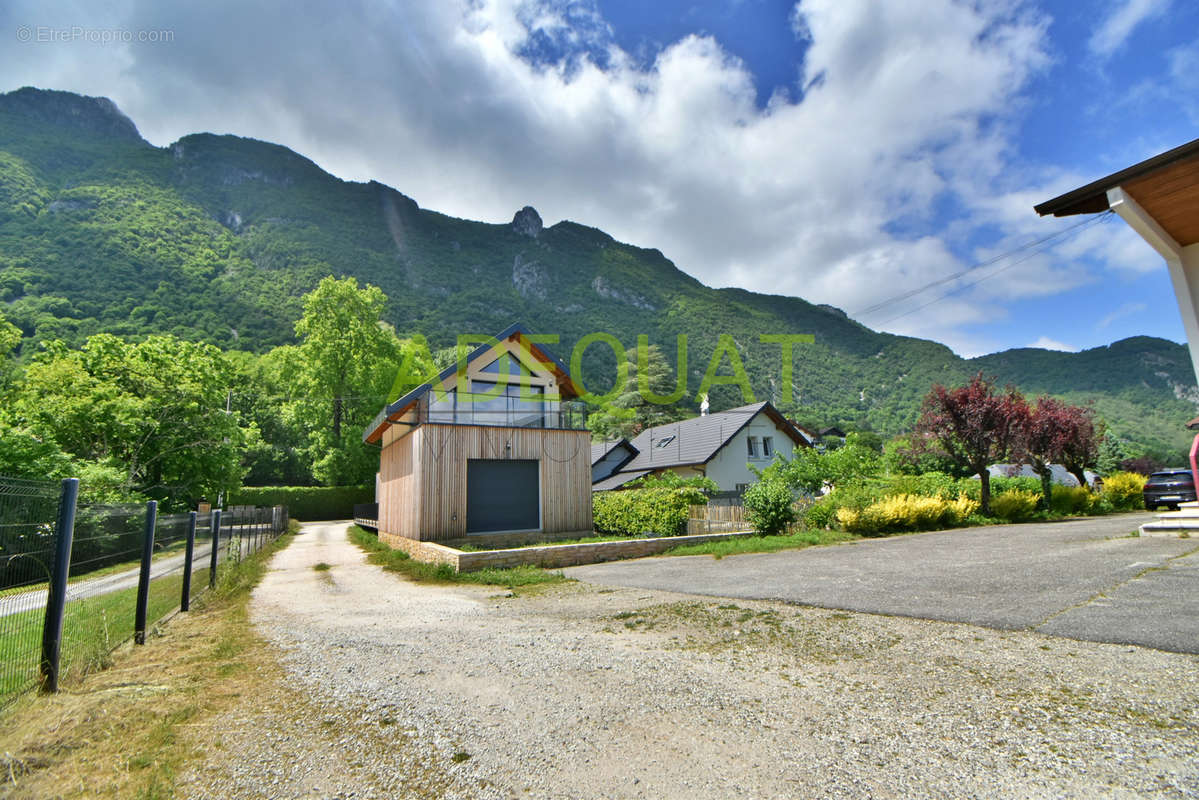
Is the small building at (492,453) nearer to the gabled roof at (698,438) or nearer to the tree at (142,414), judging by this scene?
the tree at (142,414)

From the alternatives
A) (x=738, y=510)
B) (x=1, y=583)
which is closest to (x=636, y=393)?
(x=738, y=510)

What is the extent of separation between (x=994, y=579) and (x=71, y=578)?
10.2 meters

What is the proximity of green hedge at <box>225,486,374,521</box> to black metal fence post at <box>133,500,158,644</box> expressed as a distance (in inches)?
1355

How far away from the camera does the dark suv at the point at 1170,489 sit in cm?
1591

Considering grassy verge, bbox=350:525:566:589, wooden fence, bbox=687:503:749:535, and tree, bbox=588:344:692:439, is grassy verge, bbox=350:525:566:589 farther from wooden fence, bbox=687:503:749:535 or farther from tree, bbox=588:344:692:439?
tree, bbox=588:344:692:439

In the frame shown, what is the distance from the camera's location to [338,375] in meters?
34.8

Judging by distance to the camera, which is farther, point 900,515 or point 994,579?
point 900,515

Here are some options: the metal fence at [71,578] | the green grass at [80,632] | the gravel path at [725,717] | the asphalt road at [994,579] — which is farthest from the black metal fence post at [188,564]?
the asphalt road at [994,579]

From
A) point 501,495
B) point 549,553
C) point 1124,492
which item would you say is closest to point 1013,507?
point 1124,492

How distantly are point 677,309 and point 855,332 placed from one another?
87.9 feet

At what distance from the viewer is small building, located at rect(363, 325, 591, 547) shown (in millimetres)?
15039

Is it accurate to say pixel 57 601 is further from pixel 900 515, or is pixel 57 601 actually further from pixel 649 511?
pixel 900 515

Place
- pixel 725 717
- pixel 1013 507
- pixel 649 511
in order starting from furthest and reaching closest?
pixel 1013 507 → pixel 649 511 → pixel 725 717

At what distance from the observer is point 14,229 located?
189ft
